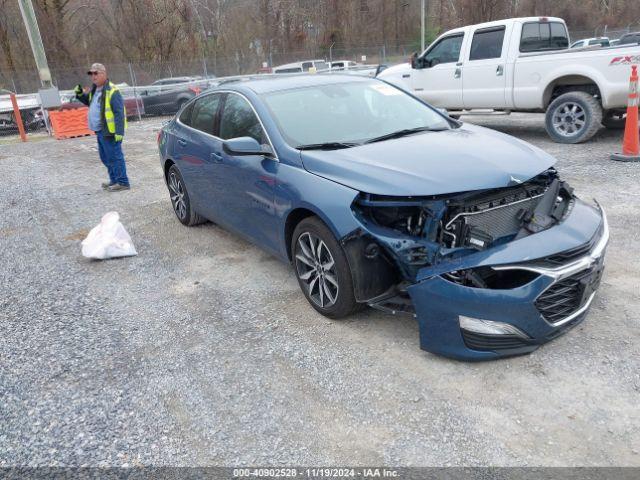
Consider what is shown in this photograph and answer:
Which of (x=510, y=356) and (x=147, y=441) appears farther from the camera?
(x=510, y=356)

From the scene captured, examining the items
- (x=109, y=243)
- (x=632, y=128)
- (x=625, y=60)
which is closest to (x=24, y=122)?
(x=109, y=243)

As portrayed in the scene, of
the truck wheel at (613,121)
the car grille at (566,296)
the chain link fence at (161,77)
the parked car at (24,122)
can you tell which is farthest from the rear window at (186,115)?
the parked car at (24,122)

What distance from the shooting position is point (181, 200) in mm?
6094

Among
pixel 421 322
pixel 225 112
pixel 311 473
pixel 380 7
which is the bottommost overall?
pixel 311 473

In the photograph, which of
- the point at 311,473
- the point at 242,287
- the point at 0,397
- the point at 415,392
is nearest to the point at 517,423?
the point at 415,392

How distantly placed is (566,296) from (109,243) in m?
4.25

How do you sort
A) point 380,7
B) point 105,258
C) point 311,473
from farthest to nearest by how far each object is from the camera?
point 380,7
point 105,258
point 311,473

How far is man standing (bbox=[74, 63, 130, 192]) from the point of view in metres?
7.68

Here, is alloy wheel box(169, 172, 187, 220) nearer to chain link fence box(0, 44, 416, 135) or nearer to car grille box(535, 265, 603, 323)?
car grille box(535, 265, 603, 323)

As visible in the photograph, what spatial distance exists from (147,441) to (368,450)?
1.16 m

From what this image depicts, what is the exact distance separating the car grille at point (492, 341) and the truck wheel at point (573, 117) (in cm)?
674

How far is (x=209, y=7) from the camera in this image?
140ft

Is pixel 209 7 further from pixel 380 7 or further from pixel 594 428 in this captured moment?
pixel 594 428

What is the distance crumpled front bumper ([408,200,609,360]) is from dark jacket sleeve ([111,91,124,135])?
6224 millimetres
